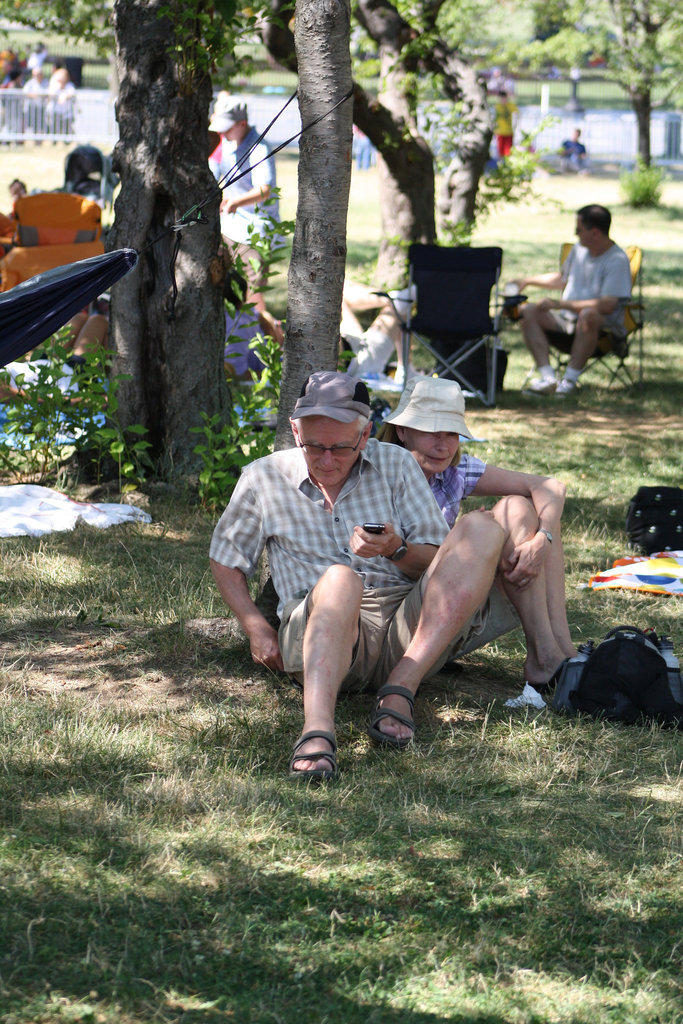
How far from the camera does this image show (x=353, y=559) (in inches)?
146

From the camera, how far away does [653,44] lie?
23.1 metres

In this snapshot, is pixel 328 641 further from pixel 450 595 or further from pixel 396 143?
pixel 396 143

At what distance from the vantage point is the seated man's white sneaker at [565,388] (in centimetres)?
937

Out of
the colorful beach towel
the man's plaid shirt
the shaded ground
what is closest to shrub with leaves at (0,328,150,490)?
Result: the shaded ground

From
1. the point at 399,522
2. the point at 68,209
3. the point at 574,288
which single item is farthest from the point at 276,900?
the point at 68,209

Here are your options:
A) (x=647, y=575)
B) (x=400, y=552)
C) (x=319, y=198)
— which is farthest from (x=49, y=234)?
(x=400, y=552)

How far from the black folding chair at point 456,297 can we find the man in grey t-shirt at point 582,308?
0.62 metres

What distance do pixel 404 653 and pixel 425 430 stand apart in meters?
0.68

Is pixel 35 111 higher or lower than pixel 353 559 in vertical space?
higher

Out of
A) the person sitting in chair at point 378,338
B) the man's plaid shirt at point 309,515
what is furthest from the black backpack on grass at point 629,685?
the person sitting in chair at point 378,338

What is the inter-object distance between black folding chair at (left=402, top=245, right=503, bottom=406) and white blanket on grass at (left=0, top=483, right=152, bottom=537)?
→ 3516 millimetres

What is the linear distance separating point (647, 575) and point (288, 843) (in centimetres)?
274

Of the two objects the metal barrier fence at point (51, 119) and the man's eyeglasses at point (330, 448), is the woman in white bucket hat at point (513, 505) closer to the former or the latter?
→ the man's eyeglasses at point (330, 448)

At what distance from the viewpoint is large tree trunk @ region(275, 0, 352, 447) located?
4172 millimetres
